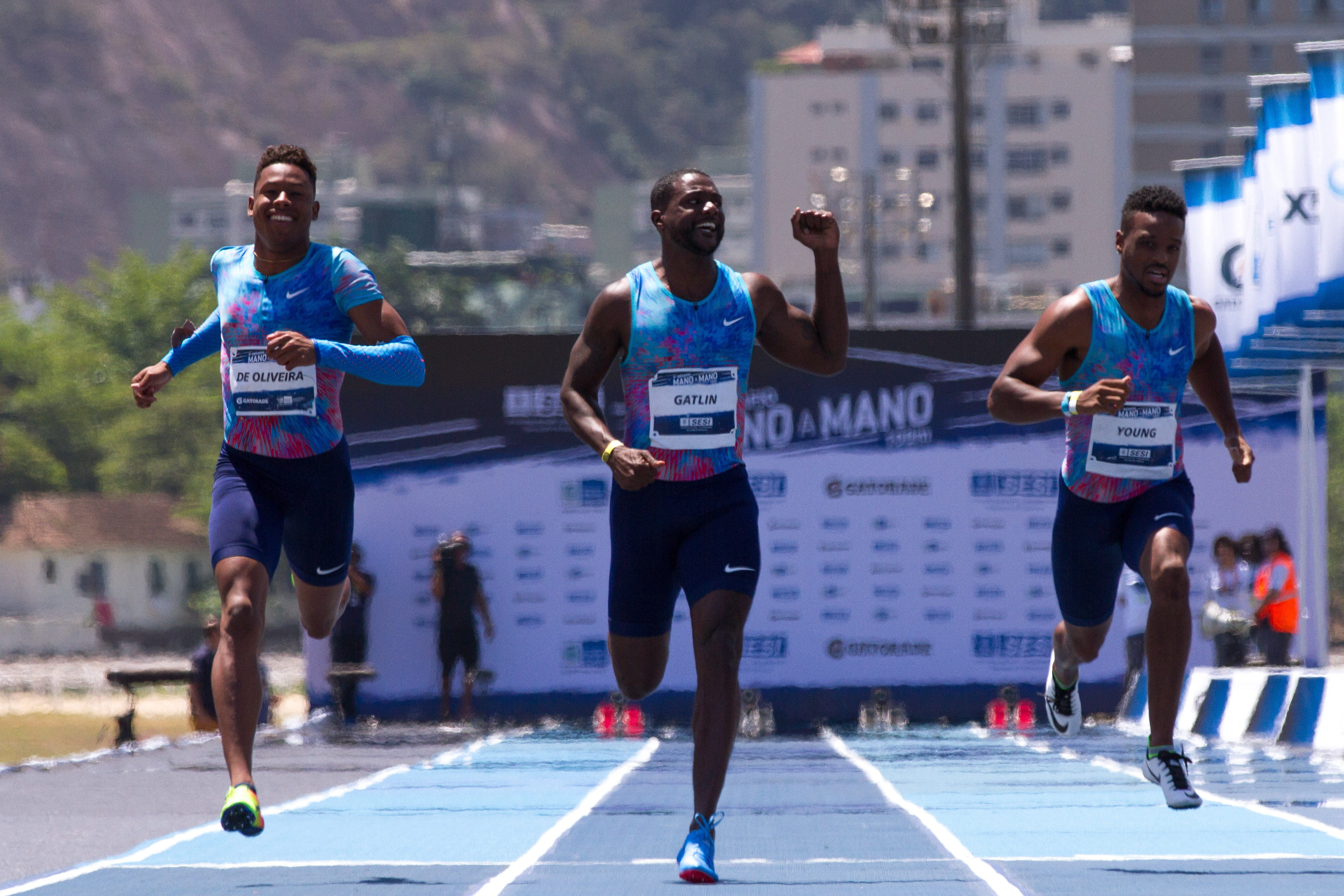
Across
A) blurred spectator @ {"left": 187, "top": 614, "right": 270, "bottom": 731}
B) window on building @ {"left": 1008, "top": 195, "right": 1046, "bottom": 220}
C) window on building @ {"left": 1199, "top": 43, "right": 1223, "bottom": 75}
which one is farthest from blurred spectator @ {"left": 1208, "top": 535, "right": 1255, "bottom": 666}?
window on building @ {"left": 1008, "top": 195, "right": 1046, "bottom": 220}

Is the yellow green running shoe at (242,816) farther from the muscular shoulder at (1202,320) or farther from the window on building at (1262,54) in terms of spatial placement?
the window on building at (1262,54)

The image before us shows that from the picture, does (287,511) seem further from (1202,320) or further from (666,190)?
(1202,320)

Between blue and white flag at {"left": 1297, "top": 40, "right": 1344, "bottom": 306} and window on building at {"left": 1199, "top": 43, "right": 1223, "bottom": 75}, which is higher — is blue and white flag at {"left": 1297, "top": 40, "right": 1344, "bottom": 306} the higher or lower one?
the lower one

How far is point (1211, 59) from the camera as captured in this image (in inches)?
4793

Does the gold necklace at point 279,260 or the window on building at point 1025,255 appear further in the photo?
the window on building at point 1025,255

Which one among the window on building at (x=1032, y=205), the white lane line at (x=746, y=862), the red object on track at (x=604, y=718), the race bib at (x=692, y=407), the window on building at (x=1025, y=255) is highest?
the window on building at (x=1032, y=205)

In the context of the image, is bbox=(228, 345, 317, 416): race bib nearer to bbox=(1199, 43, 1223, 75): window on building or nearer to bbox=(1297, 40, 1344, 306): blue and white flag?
bbox=(1297, 40, 1344, 306): blue and white flag

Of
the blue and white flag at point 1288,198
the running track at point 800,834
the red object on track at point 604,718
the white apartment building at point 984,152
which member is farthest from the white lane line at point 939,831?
the white apartment building at point 984,152

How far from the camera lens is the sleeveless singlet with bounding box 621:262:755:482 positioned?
6609 mm

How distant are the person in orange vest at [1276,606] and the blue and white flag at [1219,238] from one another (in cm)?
186

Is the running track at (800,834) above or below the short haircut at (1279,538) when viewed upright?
below

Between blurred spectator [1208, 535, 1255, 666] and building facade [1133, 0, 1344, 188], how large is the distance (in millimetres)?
104524

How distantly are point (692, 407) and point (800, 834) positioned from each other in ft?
7.81

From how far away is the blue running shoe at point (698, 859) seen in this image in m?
6.19
